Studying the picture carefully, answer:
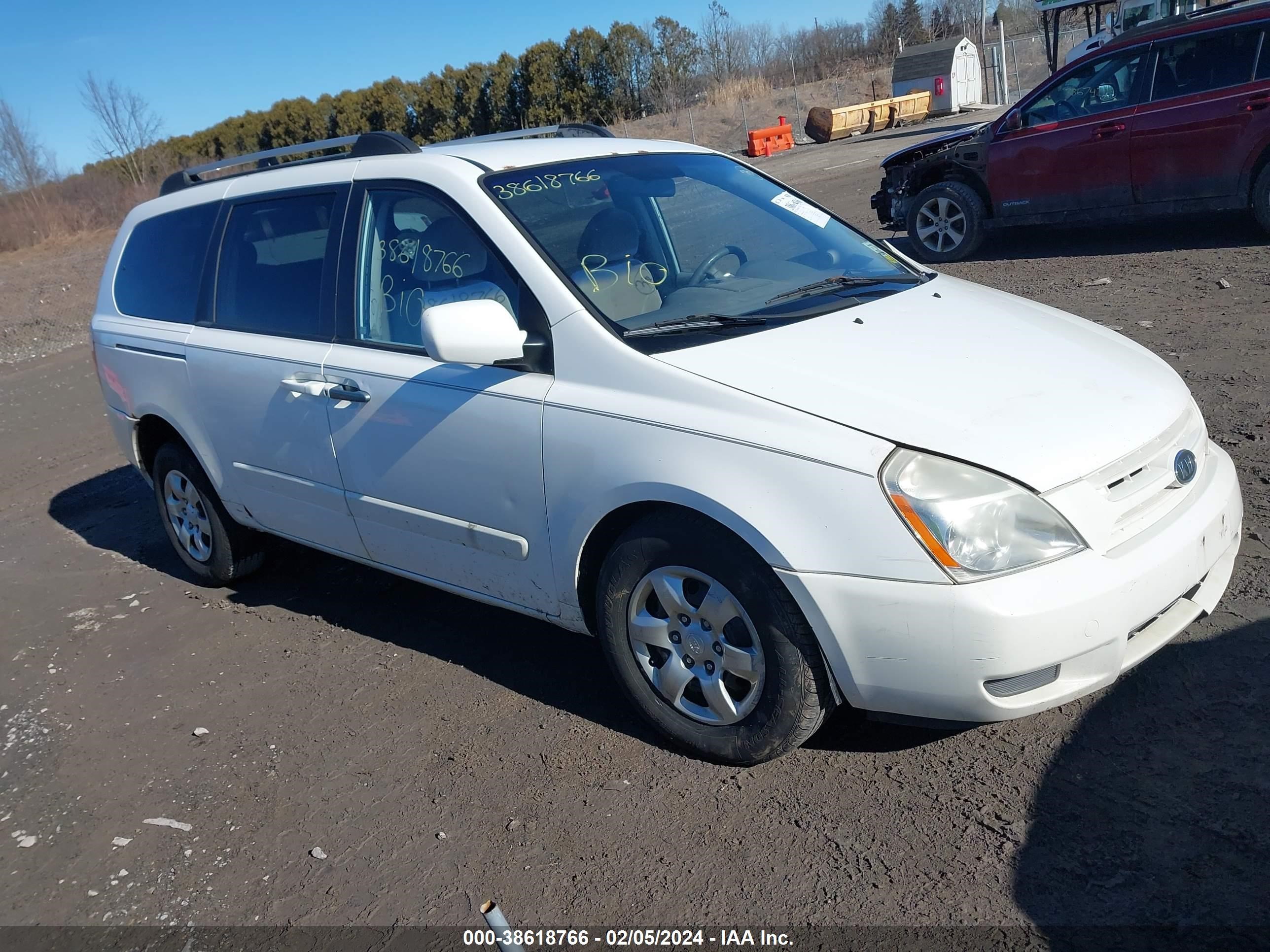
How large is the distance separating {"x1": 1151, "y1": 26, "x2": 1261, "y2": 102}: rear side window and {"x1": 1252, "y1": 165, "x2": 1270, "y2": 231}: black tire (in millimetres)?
793

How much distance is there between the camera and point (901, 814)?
301 cm

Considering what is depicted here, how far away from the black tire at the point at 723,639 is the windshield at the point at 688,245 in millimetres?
709

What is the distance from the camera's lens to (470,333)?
11.0 feet

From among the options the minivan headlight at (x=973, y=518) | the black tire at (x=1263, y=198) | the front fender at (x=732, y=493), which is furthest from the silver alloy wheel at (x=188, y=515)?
the black tire at (x=1263, y=198)

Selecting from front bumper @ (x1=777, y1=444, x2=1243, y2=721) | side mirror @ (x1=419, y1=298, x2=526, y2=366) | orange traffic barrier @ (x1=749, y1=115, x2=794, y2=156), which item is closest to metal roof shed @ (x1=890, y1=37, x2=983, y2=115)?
orange traffic barrier @ (x1=749, y1=115, x2=794, y2=156)

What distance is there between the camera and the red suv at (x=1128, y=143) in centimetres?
877

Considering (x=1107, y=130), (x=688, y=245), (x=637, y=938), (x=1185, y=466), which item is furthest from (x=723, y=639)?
(x=1107, y=130)

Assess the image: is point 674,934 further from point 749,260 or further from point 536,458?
point 749,260

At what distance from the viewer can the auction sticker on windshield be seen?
4430 millimetres

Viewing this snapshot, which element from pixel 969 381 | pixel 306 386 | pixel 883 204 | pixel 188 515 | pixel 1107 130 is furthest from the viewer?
pixel 883 204

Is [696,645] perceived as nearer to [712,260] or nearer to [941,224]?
[712,260]

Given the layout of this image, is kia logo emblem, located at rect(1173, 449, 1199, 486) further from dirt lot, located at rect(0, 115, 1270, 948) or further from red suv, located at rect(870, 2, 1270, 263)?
red suv, located at rect(870, 2, 1270, 263)

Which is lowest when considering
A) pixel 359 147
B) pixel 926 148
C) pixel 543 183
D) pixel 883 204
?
pixel 883 204

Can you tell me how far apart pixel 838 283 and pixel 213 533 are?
131 inches
